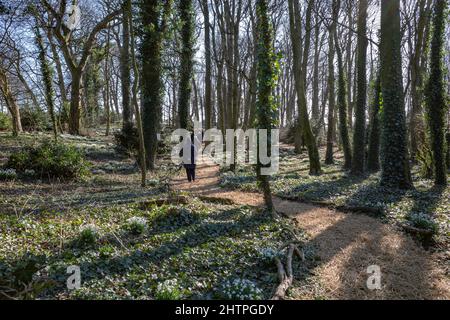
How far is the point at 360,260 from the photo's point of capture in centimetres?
579

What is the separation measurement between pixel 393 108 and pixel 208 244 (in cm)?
846

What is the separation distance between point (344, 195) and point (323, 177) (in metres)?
3.32

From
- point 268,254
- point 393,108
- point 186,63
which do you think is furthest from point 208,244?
point 186,63

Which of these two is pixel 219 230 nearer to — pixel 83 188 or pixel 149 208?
pixel 149 208

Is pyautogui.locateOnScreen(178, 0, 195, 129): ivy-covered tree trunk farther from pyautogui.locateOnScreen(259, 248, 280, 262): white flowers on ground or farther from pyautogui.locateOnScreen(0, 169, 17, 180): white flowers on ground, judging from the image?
pyautogui.locateOnScreen(259, 248, 280, 262): white flowers on ground

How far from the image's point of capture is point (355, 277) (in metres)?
5.14

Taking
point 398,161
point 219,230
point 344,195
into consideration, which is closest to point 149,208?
point 219,230

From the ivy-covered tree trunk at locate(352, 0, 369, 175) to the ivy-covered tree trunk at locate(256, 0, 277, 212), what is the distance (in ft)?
26.9

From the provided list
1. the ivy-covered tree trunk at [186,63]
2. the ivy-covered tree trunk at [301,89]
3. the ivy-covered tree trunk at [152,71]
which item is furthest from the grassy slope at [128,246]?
the ivy-covered tree trunk at [186,63]

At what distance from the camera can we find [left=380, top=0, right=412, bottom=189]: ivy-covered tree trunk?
33.5 feet

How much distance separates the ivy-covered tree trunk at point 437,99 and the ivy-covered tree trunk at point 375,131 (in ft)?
7.93

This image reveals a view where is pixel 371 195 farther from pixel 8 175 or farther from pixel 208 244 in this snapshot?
pixel 8 175

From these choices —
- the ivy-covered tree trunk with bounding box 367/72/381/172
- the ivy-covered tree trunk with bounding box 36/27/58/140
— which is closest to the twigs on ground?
the ivy-covered tree trunk with bounding box 367/72/381/172

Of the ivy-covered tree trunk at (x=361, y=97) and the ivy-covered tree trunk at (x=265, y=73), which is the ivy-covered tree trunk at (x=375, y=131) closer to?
the ivy-covered tree trunk at (x=361, y=97)
